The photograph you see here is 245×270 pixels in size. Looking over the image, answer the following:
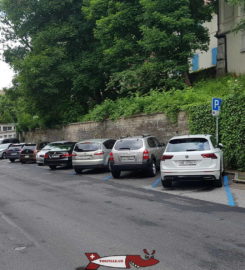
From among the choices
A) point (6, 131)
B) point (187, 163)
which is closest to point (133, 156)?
point (187, 163)

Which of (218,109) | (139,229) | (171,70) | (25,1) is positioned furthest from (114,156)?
(25,1)

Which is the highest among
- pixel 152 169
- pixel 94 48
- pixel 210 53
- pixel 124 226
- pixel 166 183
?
pixel 210 53

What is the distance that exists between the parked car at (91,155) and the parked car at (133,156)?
1.95 meters

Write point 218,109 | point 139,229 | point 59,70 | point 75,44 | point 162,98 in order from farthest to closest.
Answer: point 75,44
point 59,70
point 162,98
point 218,109
point 139,229

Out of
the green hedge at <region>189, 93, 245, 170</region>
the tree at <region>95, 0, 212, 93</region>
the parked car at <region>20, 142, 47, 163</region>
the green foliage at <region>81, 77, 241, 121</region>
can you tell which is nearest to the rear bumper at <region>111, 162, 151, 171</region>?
the green hedge at <region>189, 93, 245, 170</region>

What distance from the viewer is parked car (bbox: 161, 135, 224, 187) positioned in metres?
11.0

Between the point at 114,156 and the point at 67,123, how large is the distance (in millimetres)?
18483

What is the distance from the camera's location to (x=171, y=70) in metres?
22.7

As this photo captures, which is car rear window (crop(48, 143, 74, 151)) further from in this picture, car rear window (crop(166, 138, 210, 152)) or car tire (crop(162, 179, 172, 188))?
car rear window (crop(166, 138, 210, 152))

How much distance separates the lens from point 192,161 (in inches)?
436

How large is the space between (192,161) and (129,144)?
437 cm

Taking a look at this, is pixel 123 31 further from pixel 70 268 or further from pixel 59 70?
pixel 70 268

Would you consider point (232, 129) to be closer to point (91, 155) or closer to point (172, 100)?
point (172, 100)
